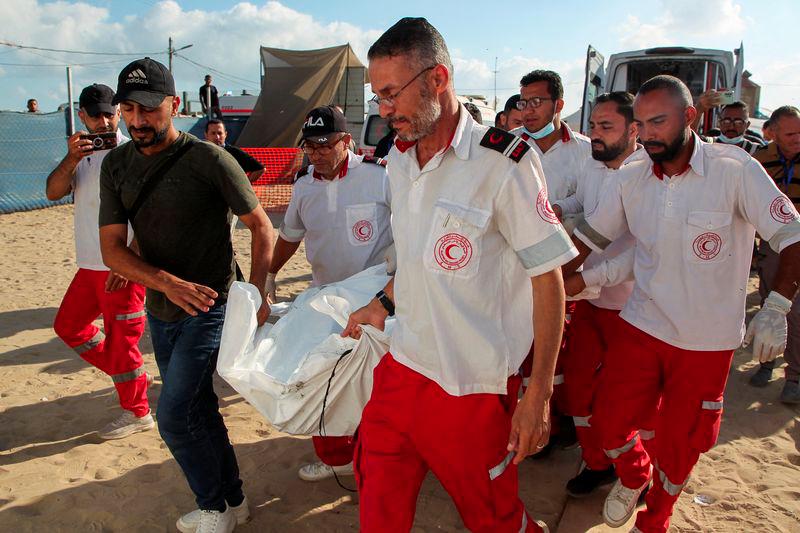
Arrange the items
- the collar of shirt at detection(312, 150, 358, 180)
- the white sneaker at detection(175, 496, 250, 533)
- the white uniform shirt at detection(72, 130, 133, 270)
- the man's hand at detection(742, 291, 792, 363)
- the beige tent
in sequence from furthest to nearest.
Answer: the beige tent → the white uniform shirt at detection(72, 130, 133, 270) → the collar of shirt at detection(312, 150, 358, 180) → the white sneaker at detection(175, 496, 250, 533) → the man's hand at detection(742, 291, 792, 363)

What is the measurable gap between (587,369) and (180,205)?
2.45 m

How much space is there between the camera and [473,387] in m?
2.10

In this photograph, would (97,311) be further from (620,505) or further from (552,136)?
(620,505)

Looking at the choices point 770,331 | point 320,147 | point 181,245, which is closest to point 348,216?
point 320,147

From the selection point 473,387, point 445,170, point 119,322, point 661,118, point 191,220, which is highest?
point 661,118

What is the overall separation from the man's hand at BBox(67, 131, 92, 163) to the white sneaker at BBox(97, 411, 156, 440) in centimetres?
180

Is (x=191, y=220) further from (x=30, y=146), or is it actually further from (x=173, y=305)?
(x=30, y=146)

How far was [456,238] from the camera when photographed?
2016 mm

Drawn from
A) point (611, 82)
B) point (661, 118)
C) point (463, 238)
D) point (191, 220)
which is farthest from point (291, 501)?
point (611, 82)

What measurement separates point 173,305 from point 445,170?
163 centimetres

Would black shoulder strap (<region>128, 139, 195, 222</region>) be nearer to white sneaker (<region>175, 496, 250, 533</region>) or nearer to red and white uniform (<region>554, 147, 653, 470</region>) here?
white sneaker (<region>175, 496, 250, 533</region>)

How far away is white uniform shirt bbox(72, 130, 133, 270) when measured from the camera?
4367 mm

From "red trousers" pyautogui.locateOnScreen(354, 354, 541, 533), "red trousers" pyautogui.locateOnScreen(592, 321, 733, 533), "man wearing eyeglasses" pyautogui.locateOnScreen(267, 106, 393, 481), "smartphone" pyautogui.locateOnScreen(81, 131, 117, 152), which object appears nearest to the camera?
"red trousers" pyautogui.locateOnScreen(354, 354, 541, 533)

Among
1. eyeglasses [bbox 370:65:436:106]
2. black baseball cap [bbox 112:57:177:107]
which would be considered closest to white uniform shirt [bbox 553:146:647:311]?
eyeglasses [bbox 370:65:436:106]
